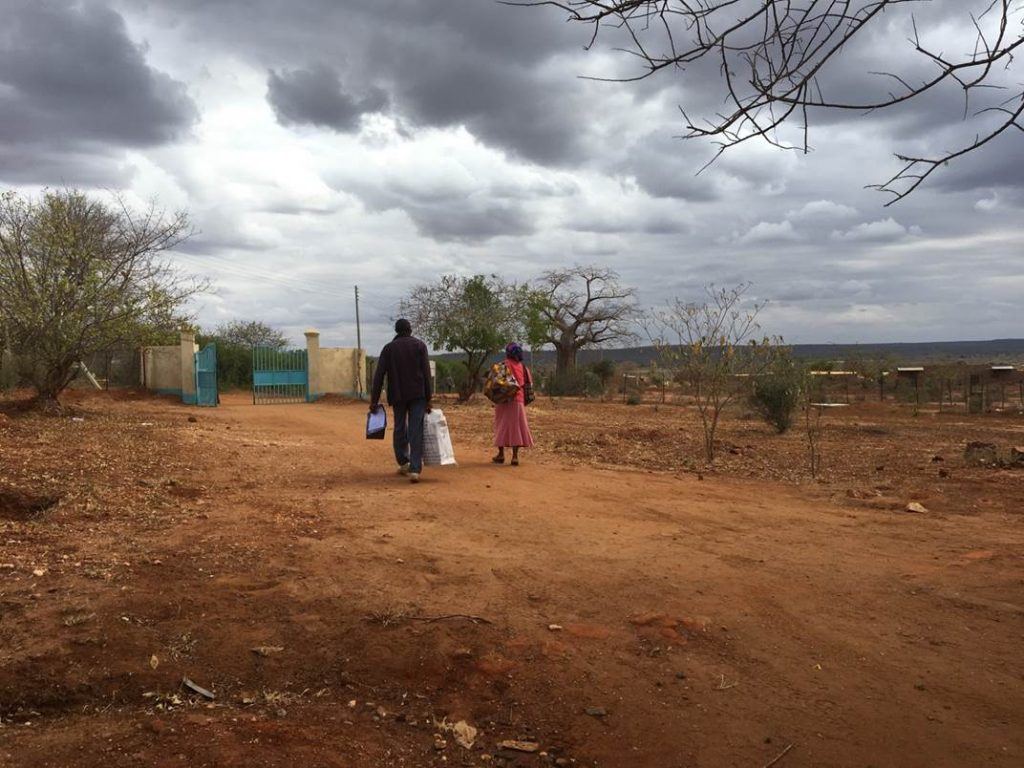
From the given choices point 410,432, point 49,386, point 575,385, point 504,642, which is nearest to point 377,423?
point 410,432

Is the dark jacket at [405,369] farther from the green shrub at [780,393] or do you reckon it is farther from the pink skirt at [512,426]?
the green shrub at [780,393]

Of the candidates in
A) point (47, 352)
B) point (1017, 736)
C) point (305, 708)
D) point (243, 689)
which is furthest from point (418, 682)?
point (47, 352)

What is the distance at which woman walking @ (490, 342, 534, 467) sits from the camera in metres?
10.2

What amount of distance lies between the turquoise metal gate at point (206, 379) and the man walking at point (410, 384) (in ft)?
55.2

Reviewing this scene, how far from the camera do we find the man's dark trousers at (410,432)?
873 cm

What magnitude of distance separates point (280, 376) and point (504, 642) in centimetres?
2313

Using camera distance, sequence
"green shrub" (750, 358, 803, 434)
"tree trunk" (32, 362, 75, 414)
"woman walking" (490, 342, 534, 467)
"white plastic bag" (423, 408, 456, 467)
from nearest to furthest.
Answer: "white plastic bag" (423, 408, 456, 467), "woman walking" (490, 342, 534, 467), "tree trunk" (32, 362, 75, 414), "green shrub" (750, 358, 803, 434)

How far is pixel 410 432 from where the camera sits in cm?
887

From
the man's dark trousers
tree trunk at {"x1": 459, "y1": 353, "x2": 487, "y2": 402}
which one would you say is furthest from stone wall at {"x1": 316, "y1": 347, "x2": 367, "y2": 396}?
the man's dark trousers

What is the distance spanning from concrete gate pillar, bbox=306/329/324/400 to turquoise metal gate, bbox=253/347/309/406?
96mm

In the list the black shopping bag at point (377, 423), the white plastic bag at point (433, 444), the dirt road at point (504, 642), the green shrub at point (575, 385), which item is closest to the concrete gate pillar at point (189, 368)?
the green shrub at point (575, 385)

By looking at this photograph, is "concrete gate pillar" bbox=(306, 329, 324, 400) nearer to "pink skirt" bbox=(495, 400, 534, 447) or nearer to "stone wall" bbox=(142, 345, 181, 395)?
"stone wall" bbox=(142, 345, 181, 395)

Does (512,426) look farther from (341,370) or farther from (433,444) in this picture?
(341,370)

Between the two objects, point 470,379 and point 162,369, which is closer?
point 470,379
